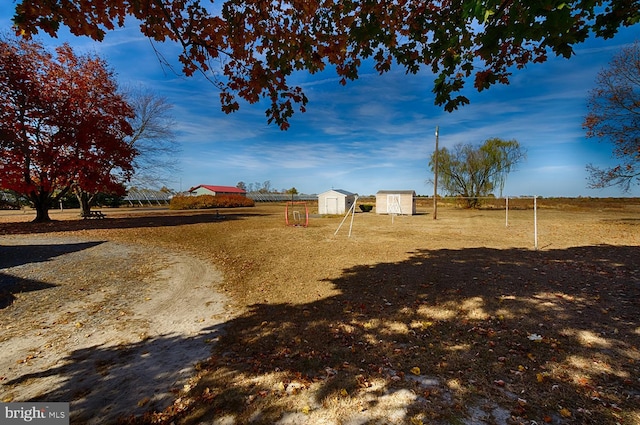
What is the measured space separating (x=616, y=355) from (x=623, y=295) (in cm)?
314

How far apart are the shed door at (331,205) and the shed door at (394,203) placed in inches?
262

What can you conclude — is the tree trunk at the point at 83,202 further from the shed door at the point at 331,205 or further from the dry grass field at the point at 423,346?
the shed door at the point at 331,205

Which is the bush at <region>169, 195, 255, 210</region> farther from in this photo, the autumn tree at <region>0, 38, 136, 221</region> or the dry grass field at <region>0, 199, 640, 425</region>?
the dry grass field at <region>0, 199, 640, 425</region>

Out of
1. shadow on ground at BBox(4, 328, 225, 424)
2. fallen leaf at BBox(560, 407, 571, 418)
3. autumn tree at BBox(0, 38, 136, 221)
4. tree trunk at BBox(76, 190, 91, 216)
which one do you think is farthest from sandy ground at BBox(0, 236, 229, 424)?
tree trunk at BBox(76, 190, 91, 216)

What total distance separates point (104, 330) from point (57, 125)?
19.0 m

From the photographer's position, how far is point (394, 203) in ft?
103

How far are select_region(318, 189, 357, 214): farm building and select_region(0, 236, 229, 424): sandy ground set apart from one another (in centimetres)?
2473

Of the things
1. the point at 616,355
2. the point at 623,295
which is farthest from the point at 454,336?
the point at 623,295

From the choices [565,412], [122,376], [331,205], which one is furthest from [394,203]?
[122,376]

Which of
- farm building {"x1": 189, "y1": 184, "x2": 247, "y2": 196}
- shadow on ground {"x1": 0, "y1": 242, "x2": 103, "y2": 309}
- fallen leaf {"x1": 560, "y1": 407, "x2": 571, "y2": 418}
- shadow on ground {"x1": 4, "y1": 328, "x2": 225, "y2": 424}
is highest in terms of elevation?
farm building {"x1": 189, "y1": 184, "x2": 247, "y2": 196}

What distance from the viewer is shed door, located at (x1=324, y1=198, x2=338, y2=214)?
107ft

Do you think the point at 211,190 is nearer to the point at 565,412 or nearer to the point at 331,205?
the point at 331,205

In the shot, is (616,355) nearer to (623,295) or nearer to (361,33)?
(623,295)

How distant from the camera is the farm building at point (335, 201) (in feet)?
106
